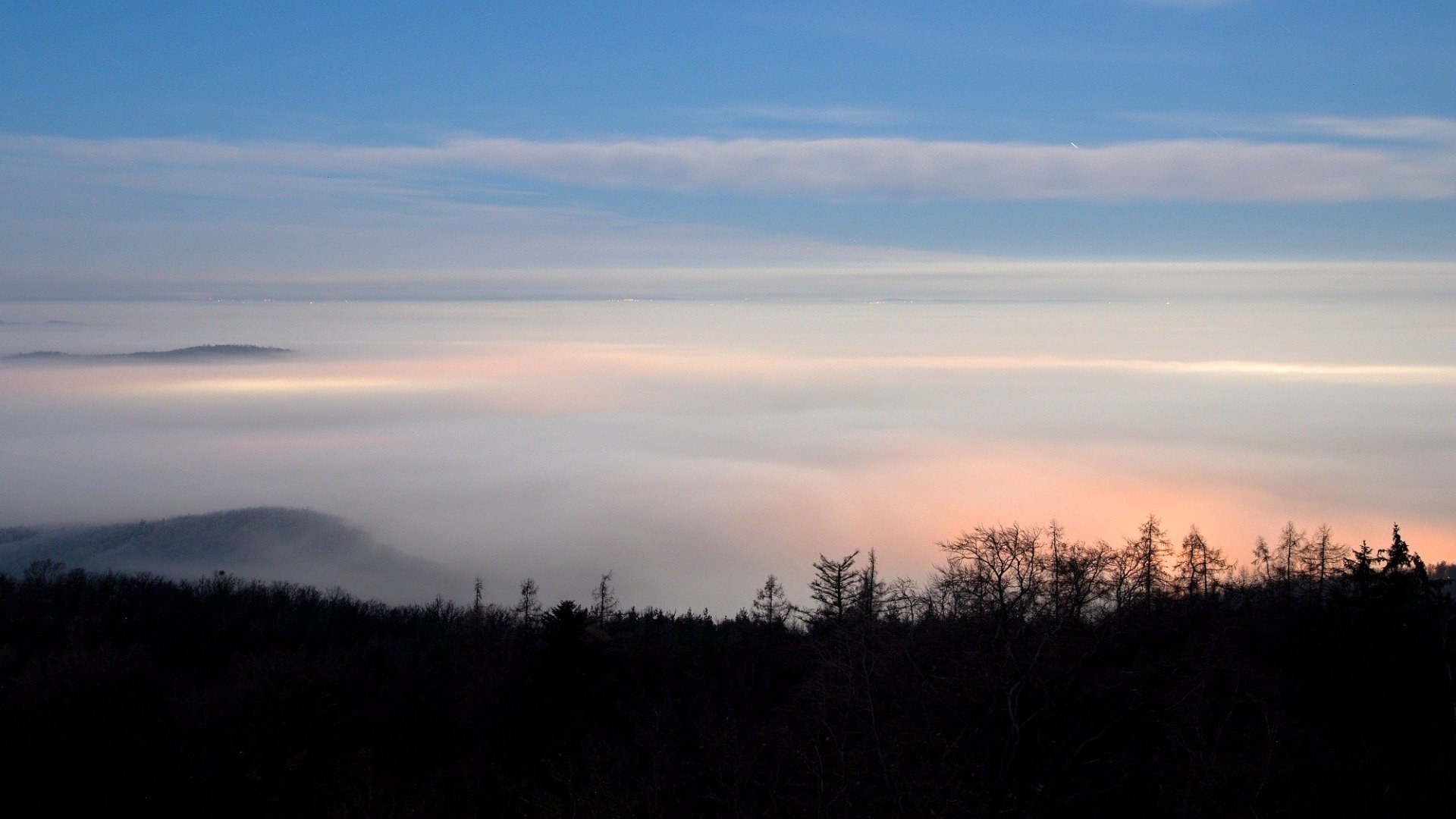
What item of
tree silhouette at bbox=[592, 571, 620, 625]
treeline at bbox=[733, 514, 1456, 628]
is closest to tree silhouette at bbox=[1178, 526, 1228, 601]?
treeline at bbox=[733, 514, 1456, 628]

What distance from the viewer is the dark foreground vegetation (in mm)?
21625

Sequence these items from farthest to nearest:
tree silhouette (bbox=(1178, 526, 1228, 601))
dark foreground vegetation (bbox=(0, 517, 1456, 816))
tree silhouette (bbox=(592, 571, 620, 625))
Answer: tree silhouette (bbox=(592, 571, 620, 625)) → tree silhouette (bbox=(1178, 526, 1228, 601)) → dark foreground vegetation (bbox=(0, 517, 1456, 816))

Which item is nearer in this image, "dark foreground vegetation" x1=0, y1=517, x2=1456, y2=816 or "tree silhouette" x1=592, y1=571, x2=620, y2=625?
"dark foreground vegetation" x1=0, y1=517, x2=1456, y2=816

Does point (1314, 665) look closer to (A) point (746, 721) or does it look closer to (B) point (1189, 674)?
(B) point (1189, 674)

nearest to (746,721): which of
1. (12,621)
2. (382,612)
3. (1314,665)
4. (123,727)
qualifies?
(1314,665)

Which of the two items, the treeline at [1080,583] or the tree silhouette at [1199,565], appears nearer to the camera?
the treeline at [1080,583]

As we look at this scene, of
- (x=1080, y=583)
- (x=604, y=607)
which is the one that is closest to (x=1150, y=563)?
(x=1080, y=583)

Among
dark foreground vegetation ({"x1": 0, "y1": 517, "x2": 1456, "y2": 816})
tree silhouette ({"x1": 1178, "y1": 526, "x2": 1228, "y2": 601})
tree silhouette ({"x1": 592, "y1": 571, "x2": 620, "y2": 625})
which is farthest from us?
tree silhouette ({"x1": 592, "y1": 571, "x2": 620, "y2": 625})

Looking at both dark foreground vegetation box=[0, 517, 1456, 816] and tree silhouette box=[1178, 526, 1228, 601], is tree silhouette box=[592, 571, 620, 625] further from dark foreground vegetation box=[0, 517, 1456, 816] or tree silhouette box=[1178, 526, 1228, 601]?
tree silhouette box=[1178, 526, 1228, 601]

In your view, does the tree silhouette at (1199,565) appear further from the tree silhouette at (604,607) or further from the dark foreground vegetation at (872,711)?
the tree silhouette at (604,607)

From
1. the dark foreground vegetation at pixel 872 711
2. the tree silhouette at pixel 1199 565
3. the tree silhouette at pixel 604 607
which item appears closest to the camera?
the dark foreground vegetation at pixel 872 711

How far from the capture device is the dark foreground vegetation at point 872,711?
2162 cm

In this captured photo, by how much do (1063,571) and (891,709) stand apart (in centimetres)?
760

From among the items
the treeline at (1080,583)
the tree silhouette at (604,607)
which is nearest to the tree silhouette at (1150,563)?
the treeline at (1080,583)
